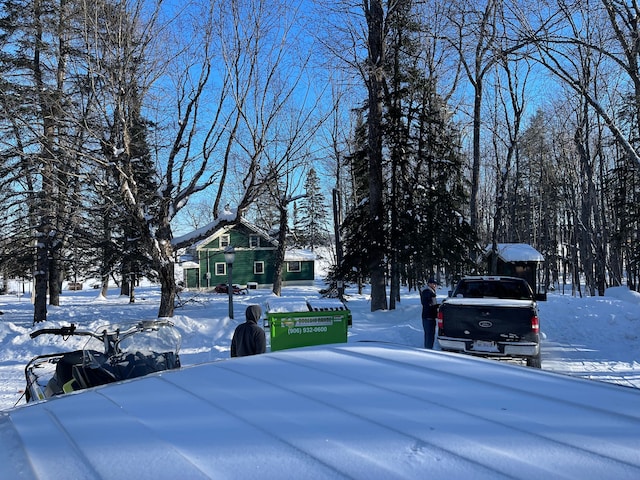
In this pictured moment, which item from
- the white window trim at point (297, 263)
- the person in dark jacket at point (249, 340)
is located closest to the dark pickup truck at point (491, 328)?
Result: the person in dark jacket at point (249, 340)

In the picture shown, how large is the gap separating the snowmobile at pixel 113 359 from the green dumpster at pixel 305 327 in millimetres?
4293

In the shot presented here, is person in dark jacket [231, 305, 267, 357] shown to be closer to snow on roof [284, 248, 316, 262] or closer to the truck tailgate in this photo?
the truck tailgate

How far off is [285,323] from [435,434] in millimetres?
7965

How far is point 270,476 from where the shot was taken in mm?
1430

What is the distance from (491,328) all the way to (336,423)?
7686 millimetres

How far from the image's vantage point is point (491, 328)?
876 cm

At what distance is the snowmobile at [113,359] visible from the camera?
429 centimetres

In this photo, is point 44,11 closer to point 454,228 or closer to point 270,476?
point 454,228

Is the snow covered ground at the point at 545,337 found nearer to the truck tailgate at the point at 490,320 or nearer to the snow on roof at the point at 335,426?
the truck tailgate at the point at 490,320

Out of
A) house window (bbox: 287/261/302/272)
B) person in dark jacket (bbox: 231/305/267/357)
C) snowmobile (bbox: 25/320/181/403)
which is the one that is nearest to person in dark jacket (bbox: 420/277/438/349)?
person in dark jacket (bbox: 231/305/267/357)

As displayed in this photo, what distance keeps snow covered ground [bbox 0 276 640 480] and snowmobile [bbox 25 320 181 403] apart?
2089 mm

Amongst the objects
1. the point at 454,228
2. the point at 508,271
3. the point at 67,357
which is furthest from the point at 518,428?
the point at 508,271

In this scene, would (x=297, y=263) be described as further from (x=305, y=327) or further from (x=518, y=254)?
(x=305, y=327)

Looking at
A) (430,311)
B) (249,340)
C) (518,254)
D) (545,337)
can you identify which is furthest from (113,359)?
(518,254)
